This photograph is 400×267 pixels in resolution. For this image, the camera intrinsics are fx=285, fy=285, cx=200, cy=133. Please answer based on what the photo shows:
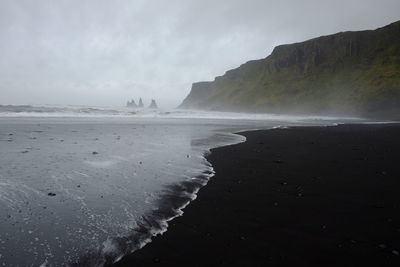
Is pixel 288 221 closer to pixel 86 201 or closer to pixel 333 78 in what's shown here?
pixel 86 201

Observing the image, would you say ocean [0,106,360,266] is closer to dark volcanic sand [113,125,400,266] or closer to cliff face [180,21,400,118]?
dark volcanic sand [113,125,400,266]

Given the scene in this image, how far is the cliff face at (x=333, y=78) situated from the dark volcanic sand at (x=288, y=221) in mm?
84997

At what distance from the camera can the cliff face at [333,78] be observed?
3770 inches

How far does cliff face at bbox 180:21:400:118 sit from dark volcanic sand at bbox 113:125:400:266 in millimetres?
84997

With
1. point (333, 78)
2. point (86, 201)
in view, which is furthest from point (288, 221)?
point (333, 78)

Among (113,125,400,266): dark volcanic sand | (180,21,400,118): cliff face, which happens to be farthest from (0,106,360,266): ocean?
(180,21,400,118): cliff face

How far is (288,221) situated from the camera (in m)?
6.16

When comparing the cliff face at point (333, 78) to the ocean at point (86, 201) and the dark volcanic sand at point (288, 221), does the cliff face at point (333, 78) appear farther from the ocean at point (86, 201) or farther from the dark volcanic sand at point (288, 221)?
the ocean at point (86, 201)

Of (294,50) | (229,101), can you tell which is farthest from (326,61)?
(229,101)

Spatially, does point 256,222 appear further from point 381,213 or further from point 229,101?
point 229,101

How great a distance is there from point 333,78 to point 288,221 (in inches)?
5420

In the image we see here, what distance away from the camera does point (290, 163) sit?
12.5m

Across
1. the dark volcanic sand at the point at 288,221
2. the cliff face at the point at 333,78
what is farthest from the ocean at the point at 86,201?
the cliff face at the point at 333,78

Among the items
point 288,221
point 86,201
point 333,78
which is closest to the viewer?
point 288,221
